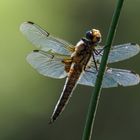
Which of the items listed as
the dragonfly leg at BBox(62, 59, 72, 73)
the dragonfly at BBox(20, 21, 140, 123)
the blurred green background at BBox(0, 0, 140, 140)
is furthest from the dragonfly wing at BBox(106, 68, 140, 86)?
the blurred green background at BBox(0, 0, 140, 140)

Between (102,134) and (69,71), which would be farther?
(102,134)

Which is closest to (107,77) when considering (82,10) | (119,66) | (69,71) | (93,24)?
(69,71)

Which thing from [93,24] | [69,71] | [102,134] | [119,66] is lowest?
[69,71]

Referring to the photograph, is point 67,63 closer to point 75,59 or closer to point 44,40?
point 75,59

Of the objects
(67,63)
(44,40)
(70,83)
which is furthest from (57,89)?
(70,83)

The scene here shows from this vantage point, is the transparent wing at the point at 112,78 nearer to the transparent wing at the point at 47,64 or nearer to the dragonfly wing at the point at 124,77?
the dragonfly wing at the point at 124,77

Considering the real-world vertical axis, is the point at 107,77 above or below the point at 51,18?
below

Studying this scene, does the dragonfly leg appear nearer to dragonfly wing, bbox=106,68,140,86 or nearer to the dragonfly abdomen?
the dragonfly abdomen

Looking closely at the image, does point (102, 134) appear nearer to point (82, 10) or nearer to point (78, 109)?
point (78, 109)
